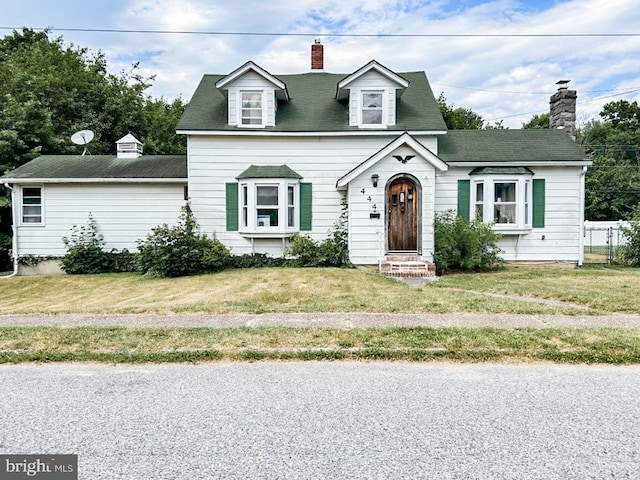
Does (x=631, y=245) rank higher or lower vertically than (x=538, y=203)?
lower

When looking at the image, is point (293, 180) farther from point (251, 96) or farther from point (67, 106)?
point (67, 106)

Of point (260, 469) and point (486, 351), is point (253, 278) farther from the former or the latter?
point (260, 469)

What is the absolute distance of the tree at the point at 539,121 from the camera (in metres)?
42.1

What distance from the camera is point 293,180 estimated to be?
47.7 feet

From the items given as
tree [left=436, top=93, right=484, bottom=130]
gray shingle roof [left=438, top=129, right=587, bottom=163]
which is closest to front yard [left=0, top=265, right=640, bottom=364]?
gray shingle roof [left=438, top=129, right=587, bottom=163]

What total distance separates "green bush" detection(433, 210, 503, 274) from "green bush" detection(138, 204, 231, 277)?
22.5 feet

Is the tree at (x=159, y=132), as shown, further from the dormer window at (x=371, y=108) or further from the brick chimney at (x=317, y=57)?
the dormer window at (x=371, y=108)

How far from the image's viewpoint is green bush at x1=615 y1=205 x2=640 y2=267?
49.0ft

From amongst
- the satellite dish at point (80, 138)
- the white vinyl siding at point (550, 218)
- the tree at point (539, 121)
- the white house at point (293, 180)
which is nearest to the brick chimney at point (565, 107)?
the white house at point (293, 180)

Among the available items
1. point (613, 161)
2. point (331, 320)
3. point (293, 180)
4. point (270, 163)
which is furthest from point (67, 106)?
point (613, 161)

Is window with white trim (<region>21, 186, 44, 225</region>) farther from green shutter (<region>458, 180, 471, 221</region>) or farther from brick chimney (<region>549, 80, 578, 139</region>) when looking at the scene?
brick chimney (<region>549, 80, 578, 139</region>)

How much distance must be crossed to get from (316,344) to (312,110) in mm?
11939

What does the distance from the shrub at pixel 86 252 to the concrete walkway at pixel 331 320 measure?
8.30 metres

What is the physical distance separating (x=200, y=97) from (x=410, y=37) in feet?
28.2
